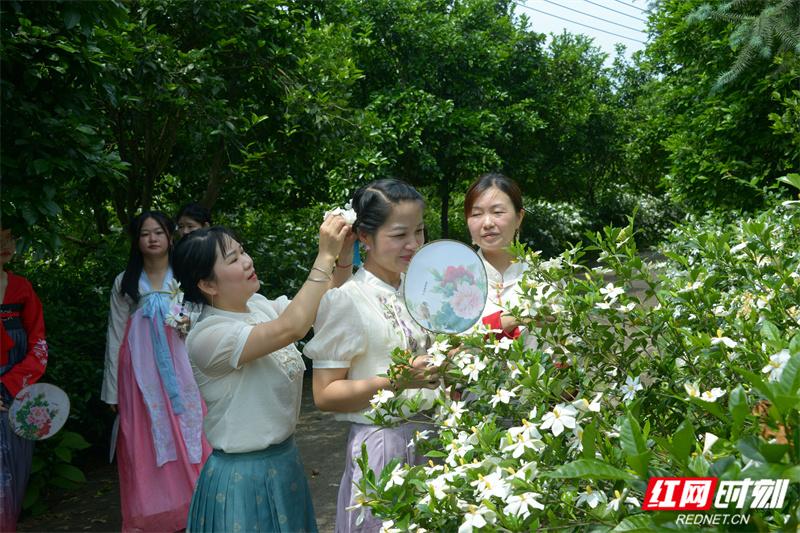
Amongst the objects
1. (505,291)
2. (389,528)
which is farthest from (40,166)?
(389,528)

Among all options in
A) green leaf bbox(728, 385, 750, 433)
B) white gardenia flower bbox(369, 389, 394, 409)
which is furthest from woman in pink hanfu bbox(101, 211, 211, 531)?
green leaf bbox(728, 385, 750, 433)

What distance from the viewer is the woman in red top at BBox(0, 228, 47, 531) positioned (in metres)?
3.72

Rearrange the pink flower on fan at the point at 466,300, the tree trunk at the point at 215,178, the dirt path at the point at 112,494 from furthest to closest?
the tree trunk at the point at 215,178
the dirt path at the point at 112,494
the pink flower on fan at the point at 466,300

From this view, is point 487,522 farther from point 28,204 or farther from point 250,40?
point 250,40

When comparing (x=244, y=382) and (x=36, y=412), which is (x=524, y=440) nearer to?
(x=244, y=382)

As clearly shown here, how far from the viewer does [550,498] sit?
51.0 inches

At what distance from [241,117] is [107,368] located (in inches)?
86.3

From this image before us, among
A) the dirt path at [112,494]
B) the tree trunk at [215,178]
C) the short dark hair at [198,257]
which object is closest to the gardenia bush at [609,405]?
the short dark hair at [198,257]

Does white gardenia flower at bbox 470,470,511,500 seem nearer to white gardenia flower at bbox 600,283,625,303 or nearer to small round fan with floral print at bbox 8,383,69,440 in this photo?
white gardenia flower at bbox 600,283,625,303

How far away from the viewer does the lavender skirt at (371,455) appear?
218cm

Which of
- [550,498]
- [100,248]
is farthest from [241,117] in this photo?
[550,498]

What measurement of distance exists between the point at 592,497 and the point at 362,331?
1.06 meters

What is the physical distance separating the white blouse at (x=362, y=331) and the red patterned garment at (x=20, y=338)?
7.45 feet

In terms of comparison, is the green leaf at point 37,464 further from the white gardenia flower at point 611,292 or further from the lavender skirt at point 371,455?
the white gardenia flower at point 611,292
